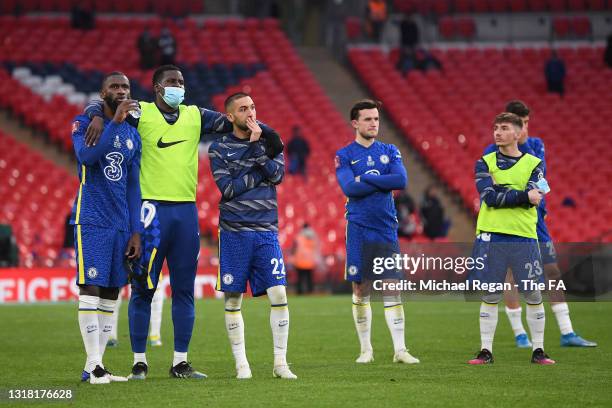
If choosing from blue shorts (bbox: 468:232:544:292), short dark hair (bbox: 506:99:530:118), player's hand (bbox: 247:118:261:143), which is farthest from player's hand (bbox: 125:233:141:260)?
short dark hair (bbox: 506:99:530:118)

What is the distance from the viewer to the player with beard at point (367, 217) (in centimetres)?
1069

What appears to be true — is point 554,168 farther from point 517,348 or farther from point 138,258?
point 138,258

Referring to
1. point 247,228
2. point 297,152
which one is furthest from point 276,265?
point 297,152

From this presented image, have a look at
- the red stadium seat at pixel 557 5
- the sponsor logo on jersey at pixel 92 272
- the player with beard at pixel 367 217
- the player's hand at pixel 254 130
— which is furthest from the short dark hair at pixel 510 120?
the red stadium seat at pixel 557 5

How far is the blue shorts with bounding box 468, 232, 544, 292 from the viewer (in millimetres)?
10312

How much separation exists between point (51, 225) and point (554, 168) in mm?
12289

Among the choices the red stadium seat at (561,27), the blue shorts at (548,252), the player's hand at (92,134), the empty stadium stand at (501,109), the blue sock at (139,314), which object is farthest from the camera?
the red stadium seat at (561,27)

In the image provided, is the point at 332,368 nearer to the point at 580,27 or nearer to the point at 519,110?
the point at 519,110

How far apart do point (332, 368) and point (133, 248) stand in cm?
213

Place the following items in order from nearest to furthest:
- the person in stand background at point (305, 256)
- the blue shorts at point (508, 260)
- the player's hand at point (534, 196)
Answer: the player's hand at point (534, 196)
the blue shorts at point (508, 260)
the person in stand background at point (305, 256)

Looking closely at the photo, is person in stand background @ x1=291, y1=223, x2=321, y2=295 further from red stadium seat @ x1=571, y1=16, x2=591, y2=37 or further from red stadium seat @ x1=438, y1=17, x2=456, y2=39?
red stadium seat @ x1=571, y1=16, x2=591, y2=37

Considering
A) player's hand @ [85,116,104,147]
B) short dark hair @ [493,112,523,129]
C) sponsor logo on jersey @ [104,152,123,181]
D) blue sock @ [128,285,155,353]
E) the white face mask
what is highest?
the white face mask

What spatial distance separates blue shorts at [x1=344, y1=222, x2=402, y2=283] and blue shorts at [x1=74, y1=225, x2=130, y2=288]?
8.24 ft

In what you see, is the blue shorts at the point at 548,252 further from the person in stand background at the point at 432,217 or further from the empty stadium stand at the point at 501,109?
the empty stadium stand at the point at 501,109
